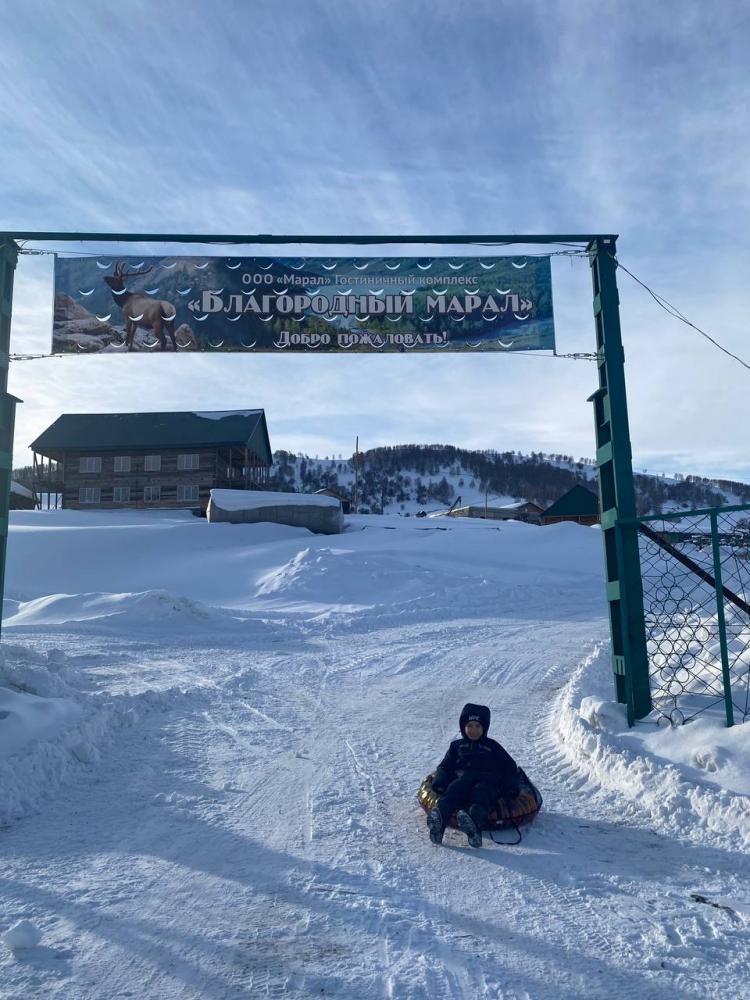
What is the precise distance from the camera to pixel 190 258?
9.38m

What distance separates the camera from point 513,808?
5.08 m

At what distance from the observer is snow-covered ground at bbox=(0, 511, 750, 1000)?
332 cm

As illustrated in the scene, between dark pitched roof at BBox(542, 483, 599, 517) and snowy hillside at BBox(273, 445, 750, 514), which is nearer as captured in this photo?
dark pitched roof at BBox(542, 483, 599, 517)

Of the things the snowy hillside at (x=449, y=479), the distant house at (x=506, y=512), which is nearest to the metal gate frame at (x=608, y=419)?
the distant house at (x=506, y=512)

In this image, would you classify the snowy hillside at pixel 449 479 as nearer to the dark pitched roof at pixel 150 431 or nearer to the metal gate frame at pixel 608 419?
the dark pitched roof at pixel 150 431

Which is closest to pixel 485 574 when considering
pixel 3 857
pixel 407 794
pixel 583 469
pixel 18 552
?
pixel 18 552

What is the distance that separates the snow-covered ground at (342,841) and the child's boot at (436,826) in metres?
0.08

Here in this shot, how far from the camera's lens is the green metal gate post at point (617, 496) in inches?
282

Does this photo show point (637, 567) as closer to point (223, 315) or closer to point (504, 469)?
point (223, 315)

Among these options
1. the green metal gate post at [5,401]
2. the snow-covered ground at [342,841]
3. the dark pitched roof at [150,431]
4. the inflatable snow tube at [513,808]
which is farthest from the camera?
the dark pitched roof at [150,431]

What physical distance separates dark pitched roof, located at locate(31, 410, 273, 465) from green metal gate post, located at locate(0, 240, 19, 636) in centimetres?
3630

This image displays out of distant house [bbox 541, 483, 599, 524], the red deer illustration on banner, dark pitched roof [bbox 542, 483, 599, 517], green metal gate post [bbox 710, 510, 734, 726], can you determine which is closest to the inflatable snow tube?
green metal gate post [bbox 710, 510, 734, 726]

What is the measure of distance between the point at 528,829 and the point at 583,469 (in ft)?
633

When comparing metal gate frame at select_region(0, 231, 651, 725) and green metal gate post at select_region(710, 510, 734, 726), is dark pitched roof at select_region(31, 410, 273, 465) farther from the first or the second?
green metal gate post at select_region(710, 510, 734, 726)
